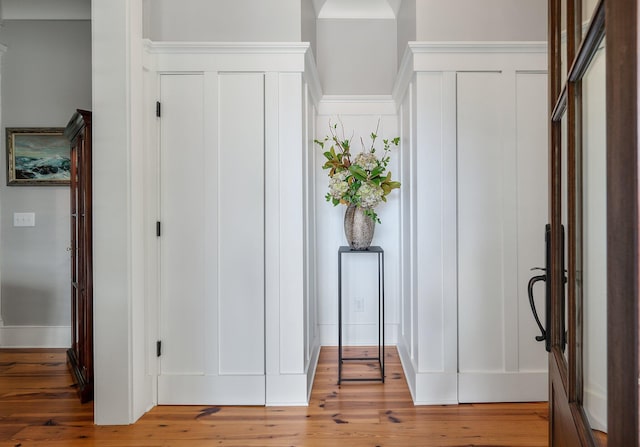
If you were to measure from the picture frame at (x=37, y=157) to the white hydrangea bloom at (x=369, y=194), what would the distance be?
2.51 m

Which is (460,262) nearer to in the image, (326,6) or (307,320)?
(307,320)

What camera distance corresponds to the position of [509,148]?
7.53 feet

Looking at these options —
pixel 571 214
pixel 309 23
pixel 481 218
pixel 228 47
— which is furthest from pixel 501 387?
pixel 309 23

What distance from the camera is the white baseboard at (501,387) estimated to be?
2279 millimetres

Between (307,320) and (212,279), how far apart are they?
0.67 meters

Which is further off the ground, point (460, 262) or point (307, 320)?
point (460, 262)

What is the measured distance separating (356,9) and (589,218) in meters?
2.91

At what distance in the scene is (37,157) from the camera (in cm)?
326

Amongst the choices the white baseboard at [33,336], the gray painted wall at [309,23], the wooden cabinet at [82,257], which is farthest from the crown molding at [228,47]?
the white baseboard at [33,336]

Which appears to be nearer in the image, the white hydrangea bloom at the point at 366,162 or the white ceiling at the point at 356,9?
the white hydrangea bloom at the point at 366,162

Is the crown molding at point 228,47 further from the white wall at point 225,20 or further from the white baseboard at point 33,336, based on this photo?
the white baseboard at point 33,336

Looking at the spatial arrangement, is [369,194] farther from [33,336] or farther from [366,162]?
[33,336]

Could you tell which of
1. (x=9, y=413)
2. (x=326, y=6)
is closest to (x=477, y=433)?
(x=9, y=413)

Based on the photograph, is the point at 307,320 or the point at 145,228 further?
the point at 307,320
